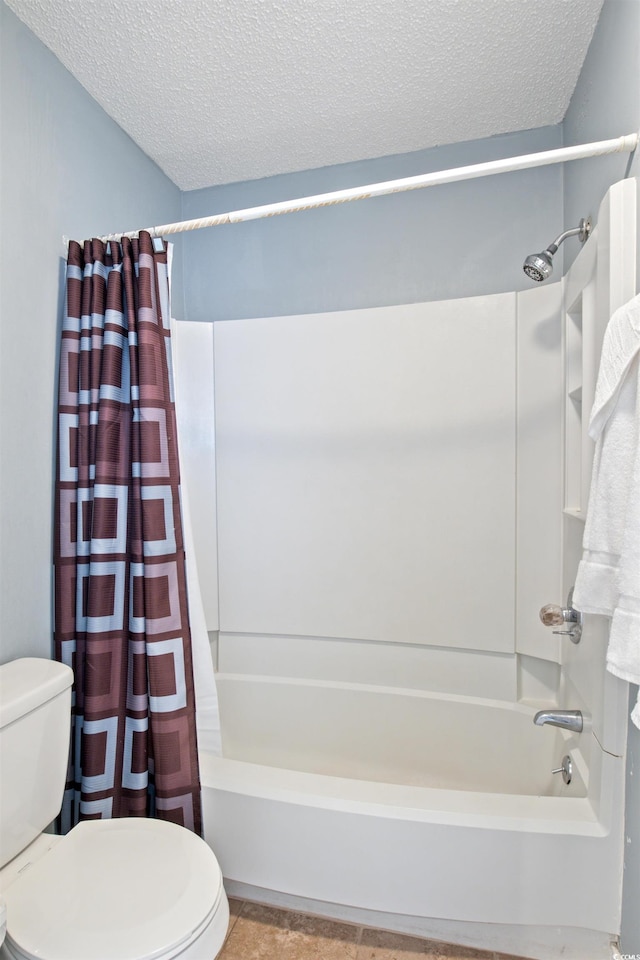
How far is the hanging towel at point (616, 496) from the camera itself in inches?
36.1

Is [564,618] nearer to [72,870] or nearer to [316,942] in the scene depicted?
[316,942]

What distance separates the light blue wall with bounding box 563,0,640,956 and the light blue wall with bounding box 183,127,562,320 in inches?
9.8

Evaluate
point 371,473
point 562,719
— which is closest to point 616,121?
point 371,473

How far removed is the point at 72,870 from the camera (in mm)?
1146

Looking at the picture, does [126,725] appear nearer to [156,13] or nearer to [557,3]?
[156,13]

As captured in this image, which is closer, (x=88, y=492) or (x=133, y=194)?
(x=88, y=492)

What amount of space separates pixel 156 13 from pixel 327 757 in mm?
2584

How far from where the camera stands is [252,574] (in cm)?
221

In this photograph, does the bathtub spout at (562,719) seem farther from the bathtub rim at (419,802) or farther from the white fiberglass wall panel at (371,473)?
the white fiberglass wall panel at (371,473)

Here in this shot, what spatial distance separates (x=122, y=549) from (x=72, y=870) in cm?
77

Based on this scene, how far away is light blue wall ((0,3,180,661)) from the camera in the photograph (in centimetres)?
142

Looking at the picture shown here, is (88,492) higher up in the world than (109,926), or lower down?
higher up

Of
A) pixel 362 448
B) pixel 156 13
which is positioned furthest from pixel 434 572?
pixel 156 13

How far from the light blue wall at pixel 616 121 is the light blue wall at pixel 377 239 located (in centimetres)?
25
